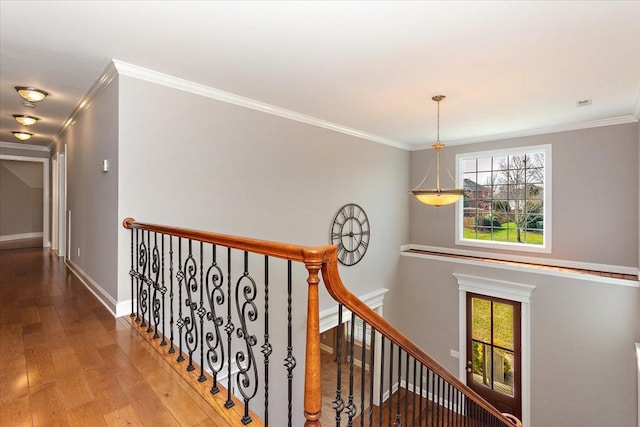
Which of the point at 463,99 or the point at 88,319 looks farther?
the point at 463,99

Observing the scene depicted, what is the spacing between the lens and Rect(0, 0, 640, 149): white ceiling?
200 centimetres

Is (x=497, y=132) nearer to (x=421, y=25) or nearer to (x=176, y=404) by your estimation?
(x=421, y=25)

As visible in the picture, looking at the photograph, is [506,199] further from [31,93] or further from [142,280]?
[31,93]

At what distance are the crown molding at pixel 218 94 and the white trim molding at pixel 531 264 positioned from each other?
269 centimetres

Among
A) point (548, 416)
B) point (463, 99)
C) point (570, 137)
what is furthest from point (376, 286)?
point (570, 137)

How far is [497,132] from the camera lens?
5.14 m

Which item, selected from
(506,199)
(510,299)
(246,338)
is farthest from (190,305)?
(506,199)

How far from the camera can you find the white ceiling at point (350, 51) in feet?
6.57

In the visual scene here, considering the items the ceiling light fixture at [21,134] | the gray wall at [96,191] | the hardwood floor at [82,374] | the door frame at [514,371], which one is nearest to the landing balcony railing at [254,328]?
the hardwood floor at [82,374]

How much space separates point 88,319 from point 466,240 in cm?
556

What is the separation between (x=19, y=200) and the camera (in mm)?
7809

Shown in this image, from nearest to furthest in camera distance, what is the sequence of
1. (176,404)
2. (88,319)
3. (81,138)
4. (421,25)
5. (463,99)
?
1. (176,404)
2. (421,25)
3. (88,319)
4. (463,99)
5. (81,138)

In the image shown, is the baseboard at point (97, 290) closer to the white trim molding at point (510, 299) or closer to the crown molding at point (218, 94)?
the crown molding at point (218, 94)

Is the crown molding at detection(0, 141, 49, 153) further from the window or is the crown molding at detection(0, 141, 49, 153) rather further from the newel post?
the window
